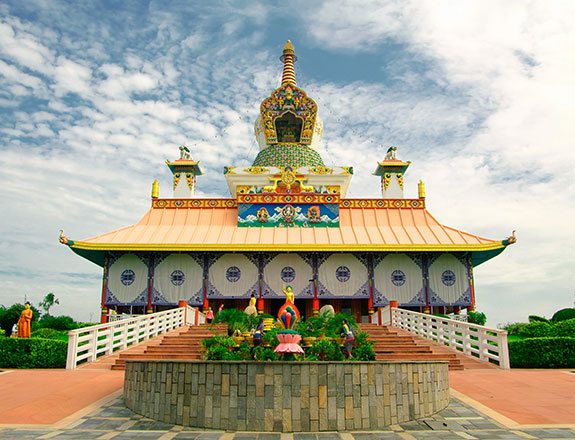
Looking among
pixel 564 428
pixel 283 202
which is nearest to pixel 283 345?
pixel 564 428

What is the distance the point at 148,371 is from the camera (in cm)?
861

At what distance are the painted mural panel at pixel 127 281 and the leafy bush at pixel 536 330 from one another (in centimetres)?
1767

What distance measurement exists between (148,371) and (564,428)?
275 inches

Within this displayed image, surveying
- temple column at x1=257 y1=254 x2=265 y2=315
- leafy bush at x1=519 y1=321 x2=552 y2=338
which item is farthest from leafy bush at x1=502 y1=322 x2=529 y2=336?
temple column at x1=257 y1=254 x2=265 y2=315

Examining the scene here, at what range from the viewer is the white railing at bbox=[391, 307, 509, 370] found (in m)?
14.9

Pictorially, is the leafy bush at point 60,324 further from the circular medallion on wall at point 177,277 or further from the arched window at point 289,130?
the arched window at point 289,130

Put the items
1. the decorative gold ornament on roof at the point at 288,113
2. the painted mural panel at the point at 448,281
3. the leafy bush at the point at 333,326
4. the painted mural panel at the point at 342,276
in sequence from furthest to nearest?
the decorative gold ornament on roof at the point at 288,113 → the painted mural panel at the point at 342,276 → the painted mural panel at the point at 448,281 → the leafy bush at the point at 333,326

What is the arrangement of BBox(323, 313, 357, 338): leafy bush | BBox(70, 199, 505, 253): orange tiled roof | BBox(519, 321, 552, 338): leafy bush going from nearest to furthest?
BBox(323, 313, 357, 338): leafy bush
BBox(519, 321, 552, 338): leafy bush
BBox(70, 199, 505, 253): orange tiled roof

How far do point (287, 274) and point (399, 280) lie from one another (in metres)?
5.58

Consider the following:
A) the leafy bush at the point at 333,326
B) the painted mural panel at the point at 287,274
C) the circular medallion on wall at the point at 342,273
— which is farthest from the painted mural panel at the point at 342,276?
the leafy bush at the point at 333,326

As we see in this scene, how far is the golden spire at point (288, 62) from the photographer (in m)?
35.9

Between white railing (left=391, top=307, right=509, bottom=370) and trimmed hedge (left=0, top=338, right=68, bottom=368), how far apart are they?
12.4 m

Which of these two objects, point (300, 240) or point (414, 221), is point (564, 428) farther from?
point (414, 221)

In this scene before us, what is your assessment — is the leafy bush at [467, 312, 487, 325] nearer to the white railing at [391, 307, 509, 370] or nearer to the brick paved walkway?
the white railing at [391, 307, 509, 370]
